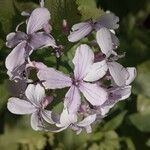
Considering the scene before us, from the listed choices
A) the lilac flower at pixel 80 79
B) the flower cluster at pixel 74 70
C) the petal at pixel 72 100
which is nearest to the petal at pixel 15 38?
the flower cluster at pixel 74 70

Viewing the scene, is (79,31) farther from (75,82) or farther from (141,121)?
(141,121)

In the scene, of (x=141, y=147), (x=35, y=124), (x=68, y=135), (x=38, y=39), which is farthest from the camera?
(x=141, y=147)

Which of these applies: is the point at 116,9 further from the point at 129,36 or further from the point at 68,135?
the point at 68,135

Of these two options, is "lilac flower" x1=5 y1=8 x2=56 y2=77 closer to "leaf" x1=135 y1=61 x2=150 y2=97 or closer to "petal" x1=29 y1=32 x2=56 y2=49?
"petal" x1=29 y1=32 x2=56 y2=49

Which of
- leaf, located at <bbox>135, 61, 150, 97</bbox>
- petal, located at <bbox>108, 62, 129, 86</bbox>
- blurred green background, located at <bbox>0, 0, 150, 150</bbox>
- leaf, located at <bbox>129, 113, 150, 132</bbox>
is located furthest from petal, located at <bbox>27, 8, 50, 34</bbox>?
leaf, located at <bbox>129, 113, 150, 132</bbox>

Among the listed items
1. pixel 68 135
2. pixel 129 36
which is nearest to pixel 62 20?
pixel 68 135

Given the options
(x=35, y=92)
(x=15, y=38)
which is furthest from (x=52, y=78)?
(x=15, y=38)
